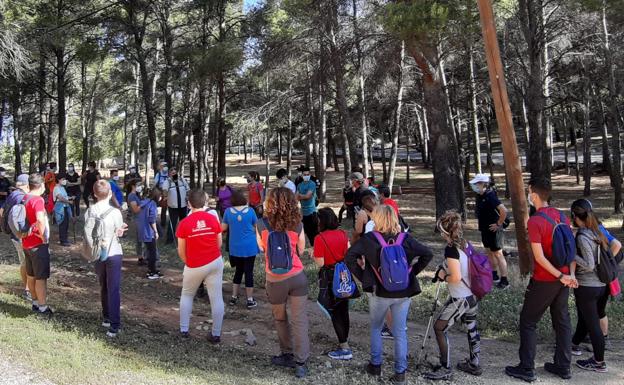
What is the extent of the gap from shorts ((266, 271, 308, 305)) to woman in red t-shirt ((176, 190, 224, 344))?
86cm

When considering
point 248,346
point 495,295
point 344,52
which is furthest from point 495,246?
point 344,52

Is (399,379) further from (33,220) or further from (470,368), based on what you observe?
(33,220)

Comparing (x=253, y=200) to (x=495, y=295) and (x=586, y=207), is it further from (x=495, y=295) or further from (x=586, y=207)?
(x=586, y=207)

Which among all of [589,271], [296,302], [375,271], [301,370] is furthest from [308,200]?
[589,271]

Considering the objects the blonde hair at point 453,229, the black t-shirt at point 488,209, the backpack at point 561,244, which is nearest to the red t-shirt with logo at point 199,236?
the blonde hair at point 453,229

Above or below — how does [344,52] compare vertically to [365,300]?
above

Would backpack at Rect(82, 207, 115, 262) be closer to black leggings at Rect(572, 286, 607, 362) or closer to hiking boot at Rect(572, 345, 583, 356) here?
black leggings at Rect(572, 286, 607, 362)

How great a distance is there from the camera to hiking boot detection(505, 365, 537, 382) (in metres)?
4.92

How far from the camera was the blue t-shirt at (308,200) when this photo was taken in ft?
34.2

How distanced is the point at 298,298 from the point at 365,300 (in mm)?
3243

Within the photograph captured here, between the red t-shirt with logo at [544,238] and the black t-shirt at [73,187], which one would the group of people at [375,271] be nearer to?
the red t-shirt with logo at [544,238]

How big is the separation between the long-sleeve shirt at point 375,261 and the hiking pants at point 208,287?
157cm

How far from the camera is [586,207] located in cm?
507

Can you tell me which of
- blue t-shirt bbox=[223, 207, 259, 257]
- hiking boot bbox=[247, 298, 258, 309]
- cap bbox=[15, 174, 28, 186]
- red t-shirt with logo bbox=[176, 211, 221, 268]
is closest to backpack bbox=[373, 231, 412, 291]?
red t-shirt with logo bbox=[176, 211, 221, 268]
